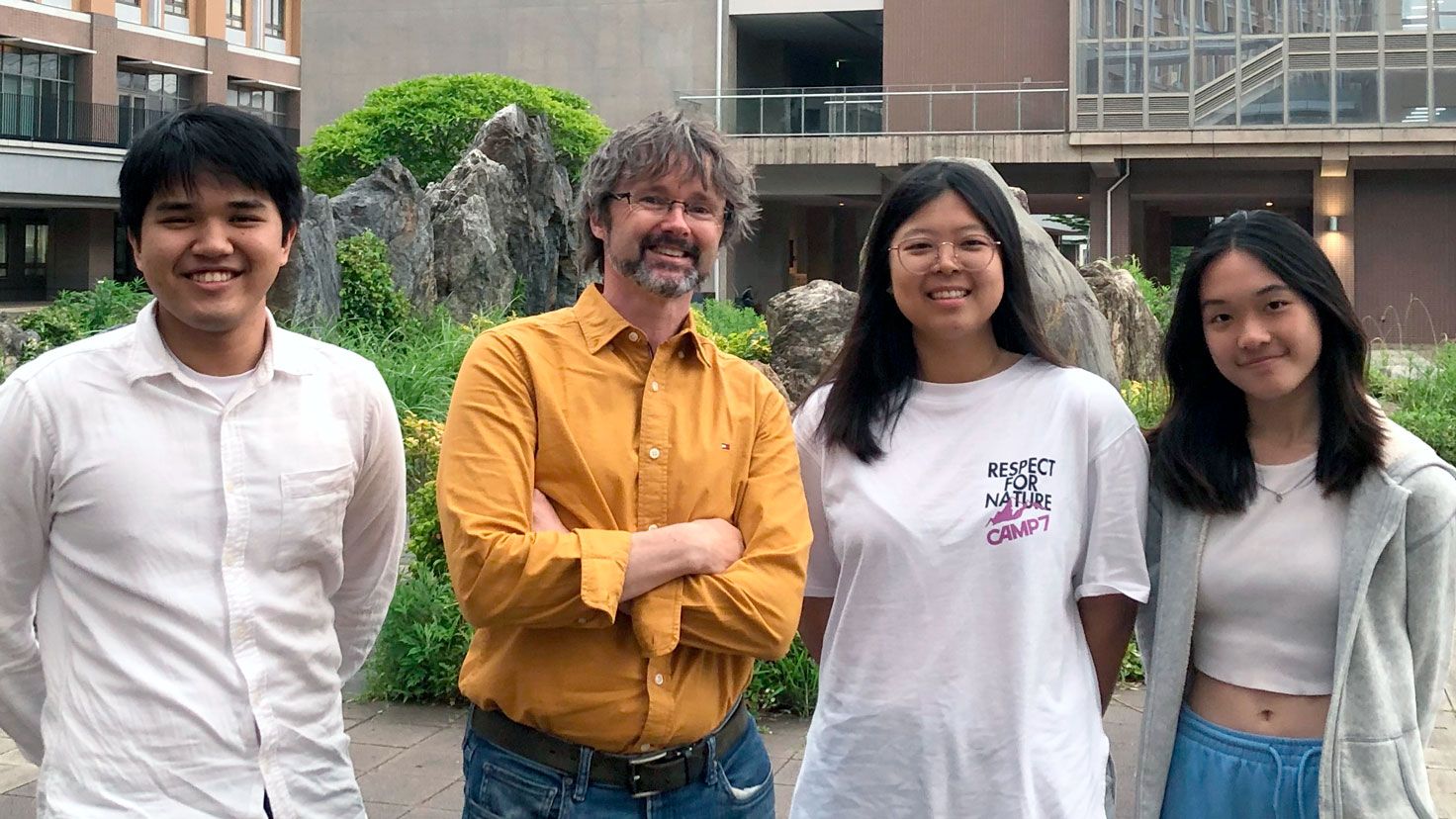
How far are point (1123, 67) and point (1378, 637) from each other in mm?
29445

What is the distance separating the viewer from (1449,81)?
28469mm

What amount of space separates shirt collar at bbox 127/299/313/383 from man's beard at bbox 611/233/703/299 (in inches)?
24.2

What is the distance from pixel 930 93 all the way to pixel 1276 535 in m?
29.3

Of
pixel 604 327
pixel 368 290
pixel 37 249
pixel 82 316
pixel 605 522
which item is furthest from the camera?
pixel 37 249

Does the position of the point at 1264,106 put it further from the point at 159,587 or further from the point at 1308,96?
the point at 159,587

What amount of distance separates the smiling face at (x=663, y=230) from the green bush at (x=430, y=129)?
75.4 feet

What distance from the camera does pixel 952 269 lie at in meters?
2.83

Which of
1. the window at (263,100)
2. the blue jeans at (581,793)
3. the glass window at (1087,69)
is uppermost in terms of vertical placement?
the window at (263,100)

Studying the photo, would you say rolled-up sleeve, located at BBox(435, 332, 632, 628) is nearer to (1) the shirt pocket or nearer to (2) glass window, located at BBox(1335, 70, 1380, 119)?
(1) the shirt pocket

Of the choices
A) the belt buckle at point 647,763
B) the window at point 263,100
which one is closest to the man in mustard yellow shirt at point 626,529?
the belt buckle at point 647,763

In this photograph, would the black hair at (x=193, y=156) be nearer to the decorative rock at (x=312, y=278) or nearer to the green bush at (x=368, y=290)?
the decorative rock at (x=312, y=278)

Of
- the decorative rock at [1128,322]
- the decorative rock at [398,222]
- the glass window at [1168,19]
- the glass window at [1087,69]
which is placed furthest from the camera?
the glass window at [1087,69]

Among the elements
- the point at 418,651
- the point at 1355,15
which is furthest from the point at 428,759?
the point at 1355,15

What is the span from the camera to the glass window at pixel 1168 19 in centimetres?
3009
